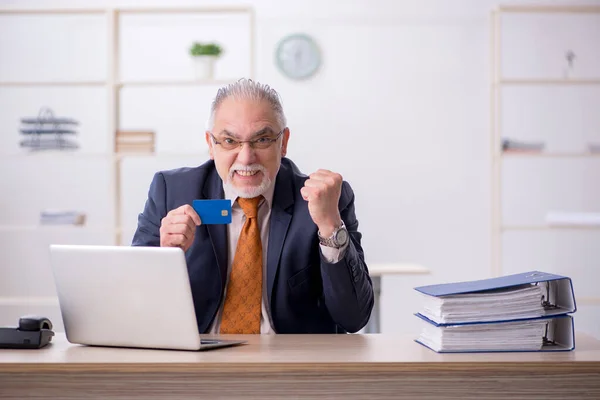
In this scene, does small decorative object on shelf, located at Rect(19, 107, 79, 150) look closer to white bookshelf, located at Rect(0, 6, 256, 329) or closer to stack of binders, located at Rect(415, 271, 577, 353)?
white bookshelf, located at Rect(0, 6, 256, 329)

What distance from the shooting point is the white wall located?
509 centimetres

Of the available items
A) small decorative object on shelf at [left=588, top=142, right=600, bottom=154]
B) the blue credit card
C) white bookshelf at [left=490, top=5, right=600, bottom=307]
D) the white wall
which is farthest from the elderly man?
white bookshelf at [left=490, top=5, right=600, bottom=307]

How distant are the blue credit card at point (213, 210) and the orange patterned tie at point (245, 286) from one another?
0.24m

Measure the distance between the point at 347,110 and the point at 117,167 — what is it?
1.53m

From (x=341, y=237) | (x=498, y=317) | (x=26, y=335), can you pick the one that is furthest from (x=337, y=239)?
(x=26, y=335)

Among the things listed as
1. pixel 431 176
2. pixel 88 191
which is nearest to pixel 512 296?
pixel 431 176

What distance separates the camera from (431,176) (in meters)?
5.12

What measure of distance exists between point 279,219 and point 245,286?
20cm

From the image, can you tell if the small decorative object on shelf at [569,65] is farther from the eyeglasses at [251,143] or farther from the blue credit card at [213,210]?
the blue credit card at [213,210]

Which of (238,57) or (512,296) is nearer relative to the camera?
(512,296)

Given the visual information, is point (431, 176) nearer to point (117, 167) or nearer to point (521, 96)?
point (521, 96)

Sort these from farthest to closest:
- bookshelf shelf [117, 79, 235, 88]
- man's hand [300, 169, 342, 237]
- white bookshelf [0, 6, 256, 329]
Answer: white bookshelf [0, 6, 256, 329], bookshelf shelf [117, 79, 235, 88], man's hand [300, 169, 342, 237]

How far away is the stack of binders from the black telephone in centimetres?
80

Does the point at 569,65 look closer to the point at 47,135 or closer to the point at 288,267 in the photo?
the point at 47,135
